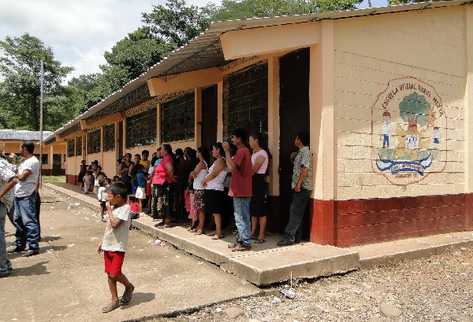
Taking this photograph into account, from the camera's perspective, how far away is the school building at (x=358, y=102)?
5.97 metres

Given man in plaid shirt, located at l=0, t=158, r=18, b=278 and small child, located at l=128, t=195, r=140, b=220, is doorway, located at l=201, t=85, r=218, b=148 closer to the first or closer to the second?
small child, located at l=128, t=195, r=140, b=220

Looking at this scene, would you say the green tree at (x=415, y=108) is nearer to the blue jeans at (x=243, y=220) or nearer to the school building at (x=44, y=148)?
the blue jeans at (x=243, y=220)

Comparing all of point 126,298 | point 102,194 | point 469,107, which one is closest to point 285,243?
point 126,298

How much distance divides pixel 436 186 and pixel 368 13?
3.24 m

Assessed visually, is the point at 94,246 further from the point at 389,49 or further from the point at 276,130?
the point at 389,49

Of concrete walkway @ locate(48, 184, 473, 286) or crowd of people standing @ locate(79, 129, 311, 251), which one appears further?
crowd of people standing @ locate(79, 129, 311, 251)

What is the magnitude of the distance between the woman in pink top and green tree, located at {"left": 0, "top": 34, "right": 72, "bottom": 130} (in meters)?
42.6

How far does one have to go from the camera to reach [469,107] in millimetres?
7922

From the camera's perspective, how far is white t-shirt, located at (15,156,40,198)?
20.5 feet

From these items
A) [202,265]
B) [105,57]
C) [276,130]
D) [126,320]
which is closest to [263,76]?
[276,130]

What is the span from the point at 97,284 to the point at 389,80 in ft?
17.2

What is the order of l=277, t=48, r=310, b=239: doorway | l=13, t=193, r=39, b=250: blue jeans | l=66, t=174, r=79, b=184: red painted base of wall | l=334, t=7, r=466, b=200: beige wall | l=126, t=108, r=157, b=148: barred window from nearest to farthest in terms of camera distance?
l=334, t=7, r=466, b=200: beige wall → l=13, t=193, r=39, b=250: blue jeans → l=277, t=48, r=310, b=239: doorway → l=126, t=108, r=157, b=148: barred window → l=66, t=174, r=79, b=184: red painted base of wall

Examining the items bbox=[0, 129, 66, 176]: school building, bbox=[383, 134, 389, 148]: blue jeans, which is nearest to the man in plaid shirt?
bbox=[383, 134, 389, 148]: blue jeans

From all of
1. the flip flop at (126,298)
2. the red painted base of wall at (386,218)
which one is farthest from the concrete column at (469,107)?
the flip flop at (126,298)
